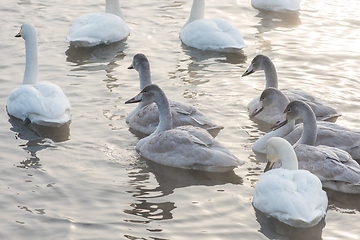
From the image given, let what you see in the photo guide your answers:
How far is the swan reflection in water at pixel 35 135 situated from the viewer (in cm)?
842

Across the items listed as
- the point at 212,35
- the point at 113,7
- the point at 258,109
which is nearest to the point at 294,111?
the point at 258,109

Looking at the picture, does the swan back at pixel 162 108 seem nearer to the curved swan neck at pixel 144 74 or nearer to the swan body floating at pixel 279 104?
the curved swan neck at pixel 144 74

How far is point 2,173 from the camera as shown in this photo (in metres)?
7.57

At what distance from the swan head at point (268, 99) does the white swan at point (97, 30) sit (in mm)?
5698

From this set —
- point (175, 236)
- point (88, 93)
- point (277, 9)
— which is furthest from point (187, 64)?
point (175, 236)

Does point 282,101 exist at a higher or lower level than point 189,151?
higher

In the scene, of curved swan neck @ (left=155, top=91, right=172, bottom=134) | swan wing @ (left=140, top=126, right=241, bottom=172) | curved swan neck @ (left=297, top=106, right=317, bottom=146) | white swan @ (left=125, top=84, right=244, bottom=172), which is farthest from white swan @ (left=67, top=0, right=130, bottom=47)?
curved swan neck @ (left=297, top=106, right=317, bottom=146)

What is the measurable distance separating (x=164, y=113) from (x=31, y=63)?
333 cm

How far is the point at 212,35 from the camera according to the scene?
13.1 m

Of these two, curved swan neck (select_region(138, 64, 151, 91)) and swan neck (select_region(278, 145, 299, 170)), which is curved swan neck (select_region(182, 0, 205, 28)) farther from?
swan neck (select_region(278, 145, 299, 170))

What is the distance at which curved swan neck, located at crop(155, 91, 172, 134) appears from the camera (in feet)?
→ 27.6

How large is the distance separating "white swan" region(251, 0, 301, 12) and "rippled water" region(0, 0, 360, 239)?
0.98ft

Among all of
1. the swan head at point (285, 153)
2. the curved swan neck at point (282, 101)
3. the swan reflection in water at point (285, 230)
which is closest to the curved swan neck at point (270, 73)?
the curved swan neck at point (282, 101)

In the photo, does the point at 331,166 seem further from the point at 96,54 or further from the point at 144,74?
the point at 96,54
